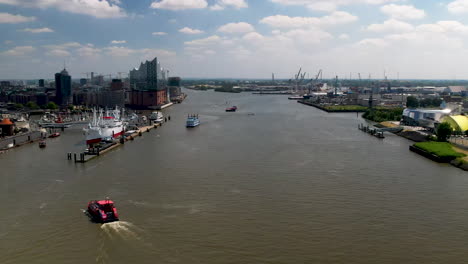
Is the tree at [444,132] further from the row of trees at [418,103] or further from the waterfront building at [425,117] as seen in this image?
the row of trees at [418,103]

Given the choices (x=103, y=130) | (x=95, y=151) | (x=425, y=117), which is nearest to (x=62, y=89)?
(x=103, y=130)

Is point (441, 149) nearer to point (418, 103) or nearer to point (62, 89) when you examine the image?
point (418, 103)

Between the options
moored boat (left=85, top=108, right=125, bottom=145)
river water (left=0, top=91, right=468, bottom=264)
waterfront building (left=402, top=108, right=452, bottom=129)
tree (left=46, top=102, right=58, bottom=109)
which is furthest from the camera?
tree (left=46, top=102, right=58, bottom=109)

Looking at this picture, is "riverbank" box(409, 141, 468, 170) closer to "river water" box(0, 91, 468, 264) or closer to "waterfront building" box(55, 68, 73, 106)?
"river water" box(0, 91, 468, 264)

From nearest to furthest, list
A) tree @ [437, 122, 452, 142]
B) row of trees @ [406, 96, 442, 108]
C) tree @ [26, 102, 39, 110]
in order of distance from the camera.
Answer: tree @ [437, 122, 452, 142]
row of trees @ [406, 96, 442, 108]
tree @ [26, 102, 39, 110]

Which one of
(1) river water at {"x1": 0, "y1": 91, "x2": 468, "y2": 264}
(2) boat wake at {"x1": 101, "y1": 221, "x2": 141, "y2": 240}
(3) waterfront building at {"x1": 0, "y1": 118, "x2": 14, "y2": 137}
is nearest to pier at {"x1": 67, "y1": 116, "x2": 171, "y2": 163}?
(1) river water at {"x1": 0, "y1": 91, "x2": 468, "y2": 264}

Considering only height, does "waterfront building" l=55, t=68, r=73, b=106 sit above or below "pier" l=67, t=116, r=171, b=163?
above

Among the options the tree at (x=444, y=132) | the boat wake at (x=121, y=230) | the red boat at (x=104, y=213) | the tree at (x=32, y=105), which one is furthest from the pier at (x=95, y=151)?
the tree at (x=32, y=105)
